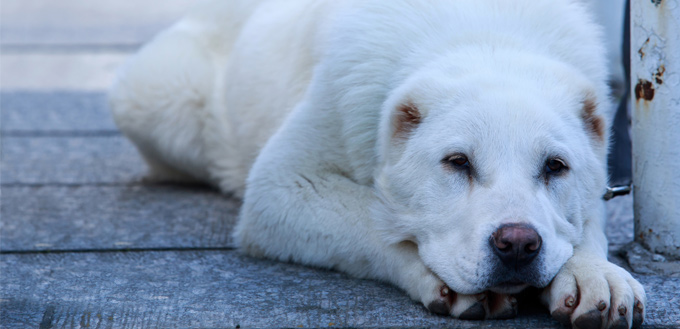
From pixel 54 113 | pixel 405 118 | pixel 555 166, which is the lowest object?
pixel 54 113

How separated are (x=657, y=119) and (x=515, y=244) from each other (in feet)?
3.99

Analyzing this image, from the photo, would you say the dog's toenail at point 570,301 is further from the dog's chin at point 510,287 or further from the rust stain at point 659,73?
the rust stain at point 659,73

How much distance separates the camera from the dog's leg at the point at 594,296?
2.75 m

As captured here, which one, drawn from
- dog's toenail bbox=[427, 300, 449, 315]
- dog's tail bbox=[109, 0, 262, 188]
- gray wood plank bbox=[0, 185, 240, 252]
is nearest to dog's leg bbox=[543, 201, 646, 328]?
dog's toenail bbox=[427, 300, 449, 315]

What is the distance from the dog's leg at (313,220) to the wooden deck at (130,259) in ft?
0.25

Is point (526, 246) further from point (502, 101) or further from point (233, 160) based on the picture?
point (233, 160)

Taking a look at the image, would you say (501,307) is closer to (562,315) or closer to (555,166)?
(562,315)

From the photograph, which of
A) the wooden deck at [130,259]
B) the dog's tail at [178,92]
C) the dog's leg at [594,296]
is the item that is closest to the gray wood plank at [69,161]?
the wooden deck at [130,259]

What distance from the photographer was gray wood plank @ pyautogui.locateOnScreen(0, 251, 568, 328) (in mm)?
3023

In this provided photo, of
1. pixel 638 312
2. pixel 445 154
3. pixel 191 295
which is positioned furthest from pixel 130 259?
pixel 638 312

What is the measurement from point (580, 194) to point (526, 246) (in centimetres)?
51

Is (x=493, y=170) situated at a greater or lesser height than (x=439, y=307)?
greater

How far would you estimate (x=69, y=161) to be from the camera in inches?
Result: 223

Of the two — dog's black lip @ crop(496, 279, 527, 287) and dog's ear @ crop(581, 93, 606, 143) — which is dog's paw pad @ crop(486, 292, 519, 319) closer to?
dog's black lip @ crop(496, 279, 527, 287)
